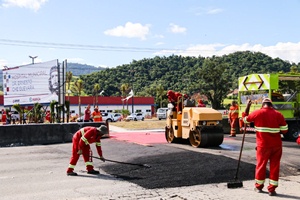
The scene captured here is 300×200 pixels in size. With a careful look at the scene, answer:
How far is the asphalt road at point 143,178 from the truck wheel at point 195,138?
1.61 m

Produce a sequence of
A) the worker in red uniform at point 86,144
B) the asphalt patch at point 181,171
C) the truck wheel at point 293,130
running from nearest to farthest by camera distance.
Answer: the asphalt patch at point 181,171 → the worker in red uniform at point 86,144 → the truck wheel at point 293,130

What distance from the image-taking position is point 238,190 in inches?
290

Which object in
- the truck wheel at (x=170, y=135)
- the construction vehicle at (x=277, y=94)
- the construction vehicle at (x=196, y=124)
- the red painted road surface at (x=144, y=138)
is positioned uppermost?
the construction vehicle at (x=277, y=94)

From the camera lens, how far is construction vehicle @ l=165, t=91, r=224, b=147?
43.1 ft

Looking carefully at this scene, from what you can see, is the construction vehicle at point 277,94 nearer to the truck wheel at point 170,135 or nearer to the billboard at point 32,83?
the truck wheel at point 170,135

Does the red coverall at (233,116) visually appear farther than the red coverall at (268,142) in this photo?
Yes

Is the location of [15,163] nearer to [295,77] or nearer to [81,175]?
[81,175]

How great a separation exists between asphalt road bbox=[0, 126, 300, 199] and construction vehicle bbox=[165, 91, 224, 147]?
165 cm

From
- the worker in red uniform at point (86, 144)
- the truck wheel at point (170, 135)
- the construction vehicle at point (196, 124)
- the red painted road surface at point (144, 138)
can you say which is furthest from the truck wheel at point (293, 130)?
the worker in red uniform at point (86, 144)

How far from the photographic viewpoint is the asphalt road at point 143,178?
716cm

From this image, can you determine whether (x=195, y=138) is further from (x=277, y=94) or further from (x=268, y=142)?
(x=268, y=142)

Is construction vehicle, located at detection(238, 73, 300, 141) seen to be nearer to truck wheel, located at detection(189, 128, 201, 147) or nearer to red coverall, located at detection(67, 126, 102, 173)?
truck wheel, located at detection(189, 128, 201, 147)

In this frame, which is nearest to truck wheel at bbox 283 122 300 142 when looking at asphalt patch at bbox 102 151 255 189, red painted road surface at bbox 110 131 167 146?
red painted road surface at bbox 110 131 167 146

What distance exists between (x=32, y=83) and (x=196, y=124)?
96.4 ft
